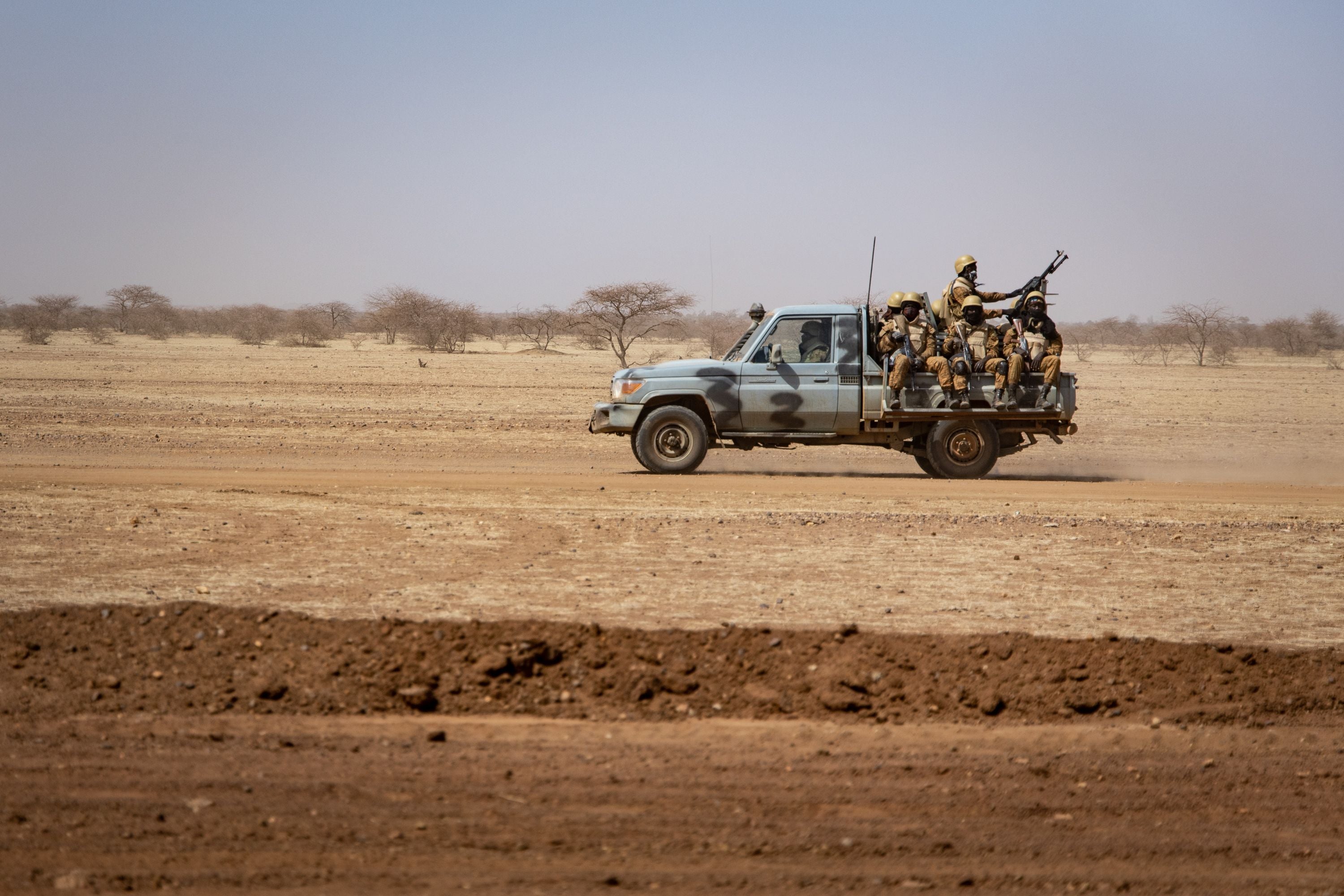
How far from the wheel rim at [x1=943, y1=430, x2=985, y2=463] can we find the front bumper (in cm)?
394

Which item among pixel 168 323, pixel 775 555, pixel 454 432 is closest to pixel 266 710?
pixel 775 555

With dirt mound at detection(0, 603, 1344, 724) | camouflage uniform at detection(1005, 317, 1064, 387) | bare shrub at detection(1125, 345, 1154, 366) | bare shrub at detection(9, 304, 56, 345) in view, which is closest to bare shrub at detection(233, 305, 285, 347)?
bare shrub at detection(9, 304, 56, 345)

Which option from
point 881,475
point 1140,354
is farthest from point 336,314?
point 881,475

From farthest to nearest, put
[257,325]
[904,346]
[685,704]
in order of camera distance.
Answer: [257,325], [904,346], [685,704]

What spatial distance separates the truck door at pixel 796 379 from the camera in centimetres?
1488

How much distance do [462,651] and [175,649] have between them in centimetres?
159

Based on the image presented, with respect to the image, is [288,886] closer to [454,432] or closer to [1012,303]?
[1012,303]

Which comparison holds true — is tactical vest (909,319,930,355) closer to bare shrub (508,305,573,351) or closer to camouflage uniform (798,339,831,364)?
camouflage uniform (798,339,831,364)

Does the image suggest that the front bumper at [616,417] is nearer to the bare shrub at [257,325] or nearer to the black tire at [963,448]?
the black tire at [963,448]

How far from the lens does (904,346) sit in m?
14.9

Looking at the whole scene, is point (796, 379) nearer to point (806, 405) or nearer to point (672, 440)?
point (806, 405)

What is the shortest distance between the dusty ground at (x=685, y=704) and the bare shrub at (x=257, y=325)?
47025 millimetres

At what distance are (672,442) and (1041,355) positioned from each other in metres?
4.69

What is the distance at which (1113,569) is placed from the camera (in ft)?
30.9
